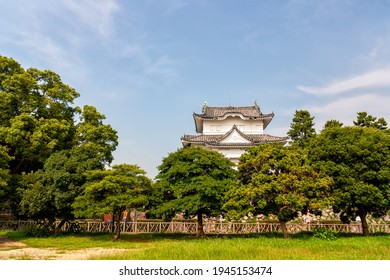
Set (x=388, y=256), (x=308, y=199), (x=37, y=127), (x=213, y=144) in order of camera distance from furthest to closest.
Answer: (x=213, y=144)
(x=37, y=127)
(x=308, y=199)
(x=388, y=256)

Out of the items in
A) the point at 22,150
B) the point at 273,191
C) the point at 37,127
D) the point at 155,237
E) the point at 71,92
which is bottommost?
the point at 155,237

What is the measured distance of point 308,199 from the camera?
47.9 ft

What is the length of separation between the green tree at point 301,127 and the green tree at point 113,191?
17.8 m

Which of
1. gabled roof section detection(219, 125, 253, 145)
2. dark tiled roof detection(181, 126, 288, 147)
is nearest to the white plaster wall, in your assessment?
dark tiled roof detection(181, 126, 288, 147)

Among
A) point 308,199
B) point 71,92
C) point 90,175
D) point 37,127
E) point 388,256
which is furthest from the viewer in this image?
point 71,92

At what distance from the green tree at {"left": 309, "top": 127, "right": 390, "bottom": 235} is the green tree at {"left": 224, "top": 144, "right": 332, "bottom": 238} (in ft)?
3.42

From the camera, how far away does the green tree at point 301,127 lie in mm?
29453

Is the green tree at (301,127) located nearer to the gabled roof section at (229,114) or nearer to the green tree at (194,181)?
the gabled roof section at (229,114)

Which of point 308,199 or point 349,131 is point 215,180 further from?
point 349,131

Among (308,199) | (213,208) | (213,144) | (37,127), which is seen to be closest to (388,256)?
(308,199)

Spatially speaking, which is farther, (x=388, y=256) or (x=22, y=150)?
(x=22, y=150)

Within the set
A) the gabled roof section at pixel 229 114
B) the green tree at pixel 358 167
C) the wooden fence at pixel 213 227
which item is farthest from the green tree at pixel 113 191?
the gabled roof section at pixel 229 114

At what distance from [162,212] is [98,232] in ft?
20.6

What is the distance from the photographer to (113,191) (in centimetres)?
1588
